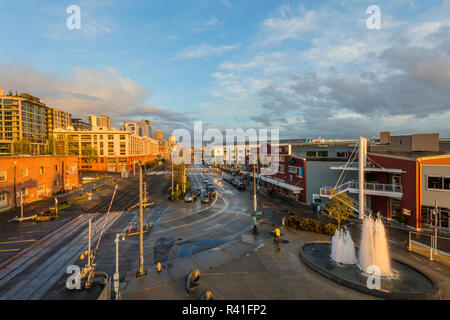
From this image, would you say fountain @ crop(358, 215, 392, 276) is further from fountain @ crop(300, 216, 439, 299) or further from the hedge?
the hedge

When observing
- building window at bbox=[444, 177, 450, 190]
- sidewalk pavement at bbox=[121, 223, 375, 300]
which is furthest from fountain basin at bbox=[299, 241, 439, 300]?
building window at bbox=[444, 177, 450, 190]

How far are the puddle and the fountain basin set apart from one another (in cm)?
793

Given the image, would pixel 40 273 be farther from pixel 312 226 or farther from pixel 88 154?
pixel 88 154

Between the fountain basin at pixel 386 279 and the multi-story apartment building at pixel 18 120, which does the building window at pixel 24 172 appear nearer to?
the fountain basin at pixel 386 279

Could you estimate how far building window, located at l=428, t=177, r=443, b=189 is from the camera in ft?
76.8

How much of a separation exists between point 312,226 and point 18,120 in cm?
14043

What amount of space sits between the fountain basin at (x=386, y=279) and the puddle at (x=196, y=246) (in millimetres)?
7930

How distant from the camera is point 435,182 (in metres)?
23.6

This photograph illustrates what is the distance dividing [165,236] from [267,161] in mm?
35236

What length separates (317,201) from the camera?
35156 millimetres

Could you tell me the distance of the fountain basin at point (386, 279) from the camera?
1169 centimetres

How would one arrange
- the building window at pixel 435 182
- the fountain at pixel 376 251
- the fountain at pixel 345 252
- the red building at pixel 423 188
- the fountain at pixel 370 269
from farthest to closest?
the building window at pixel 435 182 < the red building at pixel 423 188 < the fountain at pixel 345 252 < the fountain at pixel 376 251 < the fountain at pixel 370 269

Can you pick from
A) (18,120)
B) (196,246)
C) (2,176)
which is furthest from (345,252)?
(18,120)

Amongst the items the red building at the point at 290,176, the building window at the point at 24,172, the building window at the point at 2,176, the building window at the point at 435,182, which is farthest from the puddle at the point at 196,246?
the building window at the point at 24,172
